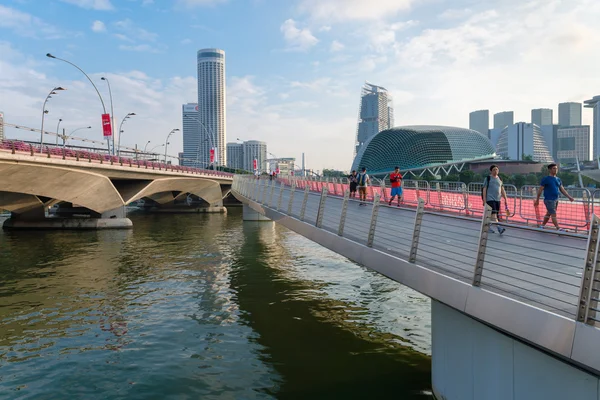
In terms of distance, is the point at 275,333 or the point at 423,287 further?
the point at 275,333

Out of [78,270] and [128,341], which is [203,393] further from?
[78,270]

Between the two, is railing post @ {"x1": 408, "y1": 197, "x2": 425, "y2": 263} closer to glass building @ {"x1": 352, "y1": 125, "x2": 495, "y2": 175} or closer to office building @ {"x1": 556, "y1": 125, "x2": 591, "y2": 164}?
glass building @ {"x1": 352, "y1": 125, "x2": 495, "y2": 175}

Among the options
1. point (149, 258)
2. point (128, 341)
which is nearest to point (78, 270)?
point (149, 258)

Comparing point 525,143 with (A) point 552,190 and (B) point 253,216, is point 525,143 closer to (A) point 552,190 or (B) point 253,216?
(B) point 253,216

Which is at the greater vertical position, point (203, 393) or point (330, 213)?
point (330, 213)

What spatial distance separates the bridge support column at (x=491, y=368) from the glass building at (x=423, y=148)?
125 metres

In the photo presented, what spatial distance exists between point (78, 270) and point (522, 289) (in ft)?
61.8

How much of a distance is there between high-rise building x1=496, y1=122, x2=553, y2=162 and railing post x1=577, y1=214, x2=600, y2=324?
14975cm

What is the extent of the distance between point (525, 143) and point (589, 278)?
528ft

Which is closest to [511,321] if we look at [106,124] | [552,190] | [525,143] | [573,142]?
[552,190]

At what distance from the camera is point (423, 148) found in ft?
436

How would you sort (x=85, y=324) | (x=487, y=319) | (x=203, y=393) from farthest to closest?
1. (x=85, y=324)
2. (x=203, y=393)
3. (x=487, y=319)

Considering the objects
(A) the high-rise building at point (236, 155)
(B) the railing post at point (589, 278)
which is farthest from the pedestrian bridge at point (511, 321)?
(A) the high-rise building at point (236, 155)

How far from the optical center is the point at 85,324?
1224 cm
